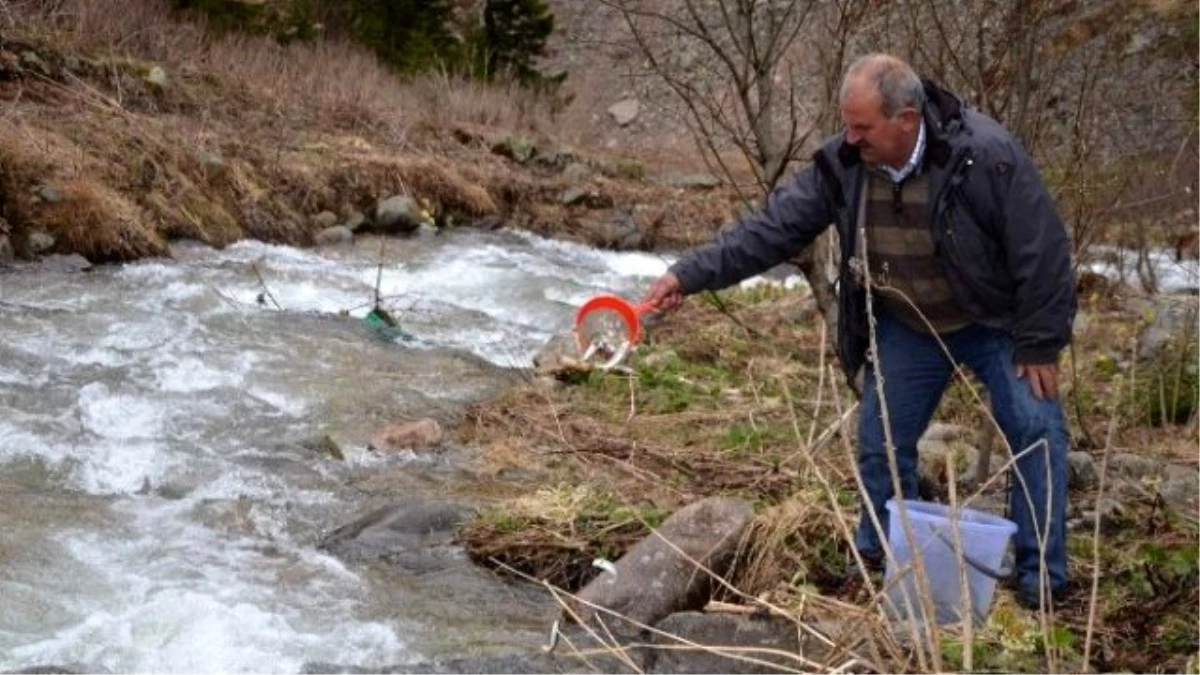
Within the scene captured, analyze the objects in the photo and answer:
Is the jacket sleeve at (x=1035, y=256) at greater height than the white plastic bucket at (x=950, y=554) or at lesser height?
greater

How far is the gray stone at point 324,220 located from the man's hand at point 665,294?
1027 centimetres

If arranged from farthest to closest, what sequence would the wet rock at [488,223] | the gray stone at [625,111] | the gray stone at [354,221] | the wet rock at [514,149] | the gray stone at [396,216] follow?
the gray stone at [625,111] < the wet rock at [514,149] < the wet rock at [488,223] < the gray stone at [396,216] < the gray stone at [354,221]

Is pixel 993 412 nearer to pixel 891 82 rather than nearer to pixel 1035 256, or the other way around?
pixel 1035 256

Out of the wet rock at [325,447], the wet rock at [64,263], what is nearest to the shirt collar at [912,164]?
the wet rock at [325,447]

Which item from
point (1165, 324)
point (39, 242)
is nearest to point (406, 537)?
point (1165, 324)

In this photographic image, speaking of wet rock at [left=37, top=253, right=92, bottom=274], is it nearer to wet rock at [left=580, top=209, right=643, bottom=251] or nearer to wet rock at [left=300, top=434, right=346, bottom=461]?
wet rock at [left=300, top=434, right=346, bottom=461]

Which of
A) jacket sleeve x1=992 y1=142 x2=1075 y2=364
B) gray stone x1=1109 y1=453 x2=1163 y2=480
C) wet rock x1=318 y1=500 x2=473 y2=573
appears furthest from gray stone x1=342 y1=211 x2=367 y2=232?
jacket sleeve x1=992 y1=142 x2=1075 y2=364

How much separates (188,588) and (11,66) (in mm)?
10969

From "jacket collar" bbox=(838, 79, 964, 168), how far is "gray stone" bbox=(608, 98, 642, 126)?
2495 cm

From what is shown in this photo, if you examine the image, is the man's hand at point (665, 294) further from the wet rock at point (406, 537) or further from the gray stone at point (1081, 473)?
the gray stone at point (1081, 473)

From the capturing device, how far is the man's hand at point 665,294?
4.38 m

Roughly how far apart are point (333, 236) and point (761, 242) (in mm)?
10095

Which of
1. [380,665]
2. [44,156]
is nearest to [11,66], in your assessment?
[44,156]

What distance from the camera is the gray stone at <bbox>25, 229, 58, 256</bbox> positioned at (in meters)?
10.8
